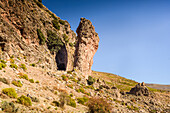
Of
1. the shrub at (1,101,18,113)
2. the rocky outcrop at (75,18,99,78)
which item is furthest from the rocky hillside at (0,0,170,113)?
the shrub at (1,101,18,113)

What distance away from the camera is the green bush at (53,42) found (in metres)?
50.2

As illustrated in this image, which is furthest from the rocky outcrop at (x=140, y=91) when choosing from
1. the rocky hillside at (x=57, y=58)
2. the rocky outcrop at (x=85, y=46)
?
the rocky outcrop at (x=85, y=46)

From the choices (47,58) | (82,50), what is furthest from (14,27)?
(82,50)

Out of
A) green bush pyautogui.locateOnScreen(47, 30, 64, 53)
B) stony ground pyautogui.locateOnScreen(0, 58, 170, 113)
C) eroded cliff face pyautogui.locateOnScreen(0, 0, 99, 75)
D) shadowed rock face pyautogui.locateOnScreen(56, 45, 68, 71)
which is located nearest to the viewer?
stony ground pyautogui.locateOnScreen(0, 58, 170, 113)

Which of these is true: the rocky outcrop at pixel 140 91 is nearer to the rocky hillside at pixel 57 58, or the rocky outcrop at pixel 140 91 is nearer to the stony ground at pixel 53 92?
the rocky hillside at pixel 57 58

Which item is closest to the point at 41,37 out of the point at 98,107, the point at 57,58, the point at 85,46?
the point at 57,58

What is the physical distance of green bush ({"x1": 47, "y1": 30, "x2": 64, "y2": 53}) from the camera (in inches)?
1978

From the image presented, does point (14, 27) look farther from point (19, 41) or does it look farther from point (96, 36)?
point (96, 36)

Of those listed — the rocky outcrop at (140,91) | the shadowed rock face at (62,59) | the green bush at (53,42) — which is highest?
the green bush at (53,42)

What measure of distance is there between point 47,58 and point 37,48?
16.8 ft

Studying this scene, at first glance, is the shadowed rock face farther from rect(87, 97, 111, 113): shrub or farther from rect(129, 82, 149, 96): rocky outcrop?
rect(87, 97, 111, 113): shrub

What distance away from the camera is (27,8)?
42.8m

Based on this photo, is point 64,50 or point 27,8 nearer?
point 27,8

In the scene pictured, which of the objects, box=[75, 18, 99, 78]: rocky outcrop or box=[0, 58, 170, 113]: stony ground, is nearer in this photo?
box=[0, 58, 170, 113]: stony ground
